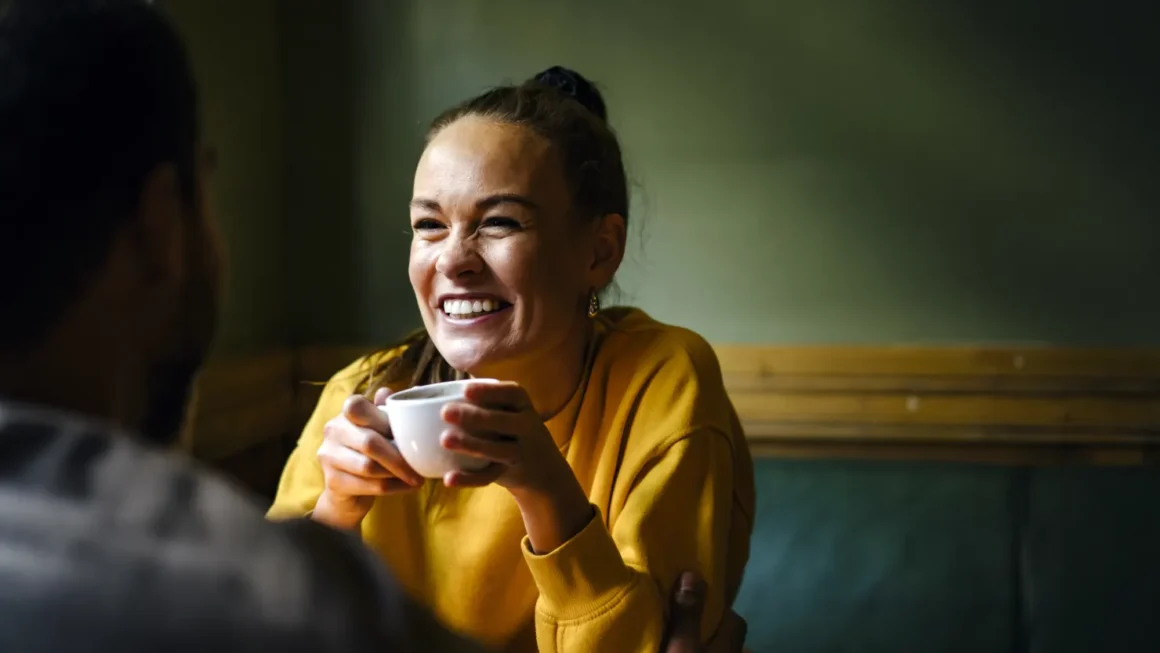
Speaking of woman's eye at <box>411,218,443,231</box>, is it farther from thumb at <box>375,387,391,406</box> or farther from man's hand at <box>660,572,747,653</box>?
man's hand at <box>660,572,747,653</box>

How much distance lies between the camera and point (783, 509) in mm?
1567

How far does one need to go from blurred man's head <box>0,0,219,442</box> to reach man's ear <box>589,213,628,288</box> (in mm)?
653

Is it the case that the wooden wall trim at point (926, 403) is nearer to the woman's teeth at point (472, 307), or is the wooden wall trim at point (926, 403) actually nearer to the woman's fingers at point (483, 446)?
the woman's teeth at point (472, 307)

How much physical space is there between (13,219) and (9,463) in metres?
0.13

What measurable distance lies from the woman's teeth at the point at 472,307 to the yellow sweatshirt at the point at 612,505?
0.16 metres

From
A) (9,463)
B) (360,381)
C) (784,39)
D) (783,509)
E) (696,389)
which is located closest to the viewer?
(9,463)

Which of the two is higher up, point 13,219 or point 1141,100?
point 1141,100

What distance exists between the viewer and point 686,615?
895 millimetres

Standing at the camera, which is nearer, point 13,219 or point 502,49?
point 13,219

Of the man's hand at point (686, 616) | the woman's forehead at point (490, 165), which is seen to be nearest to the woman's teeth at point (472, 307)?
the woman's forehead at point (490, 165)

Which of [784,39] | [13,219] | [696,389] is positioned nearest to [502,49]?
[784,39]

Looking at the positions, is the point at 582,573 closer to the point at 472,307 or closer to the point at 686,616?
the point at 686,616

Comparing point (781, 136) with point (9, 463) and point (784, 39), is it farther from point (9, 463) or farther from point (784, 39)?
point (9, 463)

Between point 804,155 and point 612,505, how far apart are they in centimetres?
94
